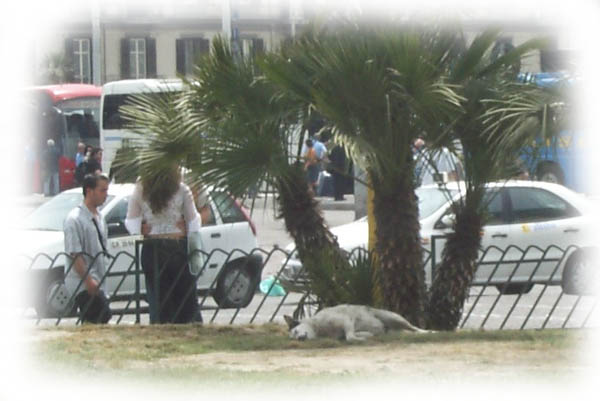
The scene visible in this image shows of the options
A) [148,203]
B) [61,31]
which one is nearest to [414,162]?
[148,203]

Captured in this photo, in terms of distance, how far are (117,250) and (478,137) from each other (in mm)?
6290

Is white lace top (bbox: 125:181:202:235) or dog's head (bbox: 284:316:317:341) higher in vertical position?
white lace top (bbox: 125:181:202:235)

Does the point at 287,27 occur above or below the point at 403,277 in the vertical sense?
above

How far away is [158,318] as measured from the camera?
547 inches

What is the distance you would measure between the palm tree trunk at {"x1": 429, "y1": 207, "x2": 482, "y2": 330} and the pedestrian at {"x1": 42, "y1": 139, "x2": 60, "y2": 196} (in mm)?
30939

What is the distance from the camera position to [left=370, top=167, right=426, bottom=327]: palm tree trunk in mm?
12680

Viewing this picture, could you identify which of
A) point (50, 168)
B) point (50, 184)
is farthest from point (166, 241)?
point (50, 184)

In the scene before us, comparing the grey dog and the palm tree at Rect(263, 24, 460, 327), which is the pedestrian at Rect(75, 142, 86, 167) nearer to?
the palm tree at Rect(263, 24, 460, 327)

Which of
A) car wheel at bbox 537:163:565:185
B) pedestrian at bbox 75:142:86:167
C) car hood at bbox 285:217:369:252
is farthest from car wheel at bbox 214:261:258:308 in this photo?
pedestrian at bbox 75:142:86:167

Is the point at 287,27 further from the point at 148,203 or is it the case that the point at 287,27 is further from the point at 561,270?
the point at 561,270

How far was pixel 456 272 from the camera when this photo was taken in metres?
13.1

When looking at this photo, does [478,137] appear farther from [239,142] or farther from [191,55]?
[191,55]

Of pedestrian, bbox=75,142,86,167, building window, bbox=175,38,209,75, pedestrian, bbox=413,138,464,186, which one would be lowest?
pedestrian, bbox=75,142,86,167

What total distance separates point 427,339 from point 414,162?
1687 mm
